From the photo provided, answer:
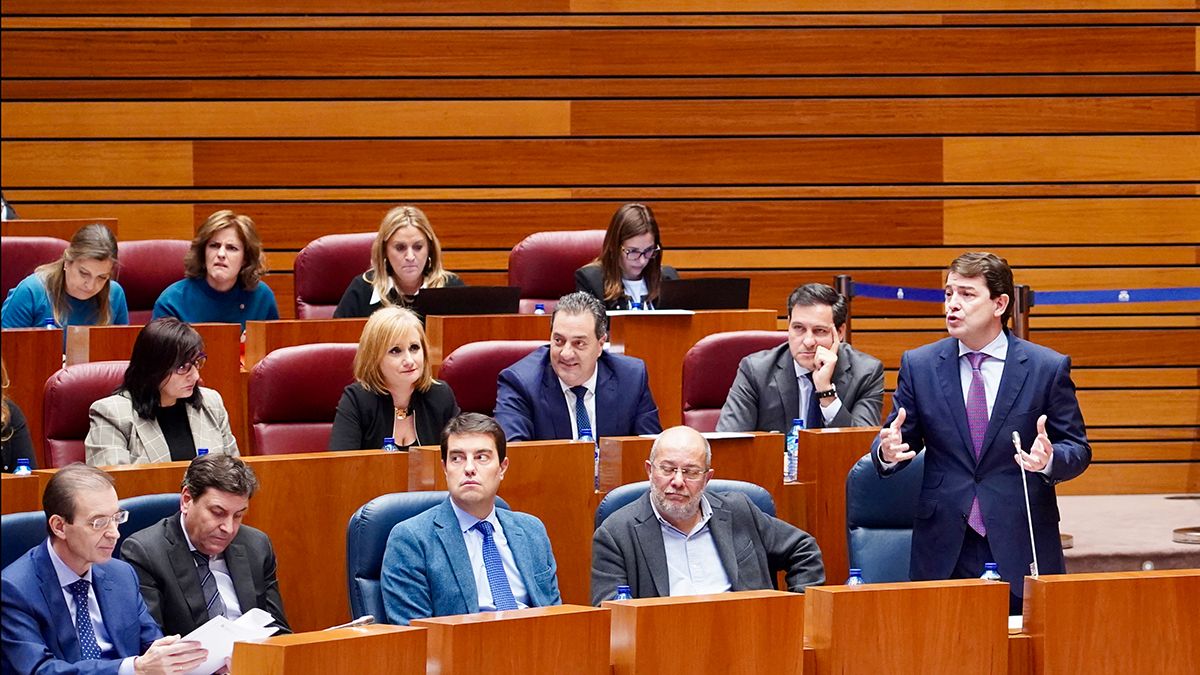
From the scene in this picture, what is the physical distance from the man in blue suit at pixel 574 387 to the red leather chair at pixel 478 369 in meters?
0.20

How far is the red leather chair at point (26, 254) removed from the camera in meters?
3.86

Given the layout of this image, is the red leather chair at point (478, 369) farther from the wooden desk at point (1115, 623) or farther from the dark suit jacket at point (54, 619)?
the wooden desk at point (1115, 623)

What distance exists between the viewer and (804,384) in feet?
10.5

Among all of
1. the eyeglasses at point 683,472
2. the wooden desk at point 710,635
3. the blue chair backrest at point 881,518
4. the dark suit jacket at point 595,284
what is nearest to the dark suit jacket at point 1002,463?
the blue chair backrest at point 881,518

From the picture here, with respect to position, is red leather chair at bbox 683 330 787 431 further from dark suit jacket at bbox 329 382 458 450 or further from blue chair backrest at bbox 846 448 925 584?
blue chair backrest at bbox 846 448 925 584

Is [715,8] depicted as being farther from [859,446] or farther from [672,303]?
[859,446]

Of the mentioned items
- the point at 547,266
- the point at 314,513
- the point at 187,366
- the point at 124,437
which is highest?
the point at 547,266

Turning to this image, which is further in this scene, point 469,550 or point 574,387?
point 574,387

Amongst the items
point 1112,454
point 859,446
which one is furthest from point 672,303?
point 1112,454

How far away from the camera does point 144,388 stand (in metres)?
2.74

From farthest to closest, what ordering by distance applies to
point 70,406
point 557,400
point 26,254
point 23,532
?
point 26,254, point 557,400, point 70,406, point 23,532

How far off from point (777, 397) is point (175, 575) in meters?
1.38

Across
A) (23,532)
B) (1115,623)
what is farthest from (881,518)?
(23,532)

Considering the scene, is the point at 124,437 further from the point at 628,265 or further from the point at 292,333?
the point at 628,265
